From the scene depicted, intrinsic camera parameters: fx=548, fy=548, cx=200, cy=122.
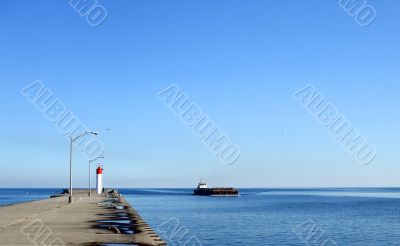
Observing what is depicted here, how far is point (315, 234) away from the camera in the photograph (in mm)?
47781

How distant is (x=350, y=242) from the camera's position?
42062 millimetres

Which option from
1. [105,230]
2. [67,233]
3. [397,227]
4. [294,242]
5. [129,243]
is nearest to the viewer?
[129,243]

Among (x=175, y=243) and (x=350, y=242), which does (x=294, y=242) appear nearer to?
(x=350, y=242)

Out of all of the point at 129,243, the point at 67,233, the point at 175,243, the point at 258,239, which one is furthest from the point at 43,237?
the point at 258,239

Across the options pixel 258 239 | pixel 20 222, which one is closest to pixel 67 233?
pixel 20 222

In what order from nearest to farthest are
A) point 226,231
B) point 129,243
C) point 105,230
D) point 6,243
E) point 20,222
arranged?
point 6,243, point 129,243, point 105,230, point 20,222, point 226,231

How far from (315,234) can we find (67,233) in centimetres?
2852

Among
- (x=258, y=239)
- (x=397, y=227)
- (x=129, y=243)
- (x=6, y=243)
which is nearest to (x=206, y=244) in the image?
(x=258, y=239)

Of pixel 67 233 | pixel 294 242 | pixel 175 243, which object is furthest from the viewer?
pixel 294 242

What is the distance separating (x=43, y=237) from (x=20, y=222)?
8.77 metres

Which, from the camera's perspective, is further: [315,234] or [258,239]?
[315,234]

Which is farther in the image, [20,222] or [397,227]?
[397,227]

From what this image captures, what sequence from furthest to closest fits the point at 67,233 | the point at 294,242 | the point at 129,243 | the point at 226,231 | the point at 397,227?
the point at 397,227, the point at 226,231, the point at 294,242, the point at 67,233, the point at 129,243

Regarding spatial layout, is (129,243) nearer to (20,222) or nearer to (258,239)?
(20,222)
